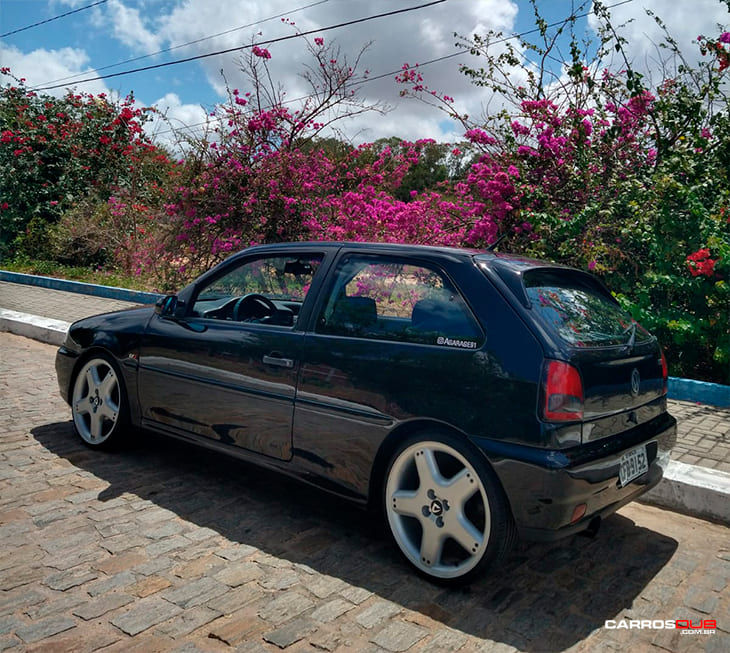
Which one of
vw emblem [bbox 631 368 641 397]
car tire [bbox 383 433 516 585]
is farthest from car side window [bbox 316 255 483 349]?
vw emblem [bbox 631 368 641 397]

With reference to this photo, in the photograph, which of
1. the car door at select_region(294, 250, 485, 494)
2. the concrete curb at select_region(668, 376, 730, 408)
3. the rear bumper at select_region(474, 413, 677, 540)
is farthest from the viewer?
→ the concrete curb at select_region(668, 376, 730, 408)

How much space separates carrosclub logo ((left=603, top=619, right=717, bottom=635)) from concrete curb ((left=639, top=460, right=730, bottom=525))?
1304mm

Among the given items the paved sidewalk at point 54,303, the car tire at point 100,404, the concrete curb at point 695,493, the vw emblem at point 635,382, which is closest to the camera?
the vw emblem at point 635,382

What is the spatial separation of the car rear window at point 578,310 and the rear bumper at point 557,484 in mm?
509

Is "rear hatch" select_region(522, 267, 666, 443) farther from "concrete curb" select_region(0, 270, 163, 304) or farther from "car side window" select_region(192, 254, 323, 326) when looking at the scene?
"concrete curb" select_region(0, 270, 163, 304)

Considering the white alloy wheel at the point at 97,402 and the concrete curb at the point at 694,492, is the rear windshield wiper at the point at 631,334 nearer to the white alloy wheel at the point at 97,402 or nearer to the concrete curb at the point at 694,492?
the concrete curb at the point at 694,492

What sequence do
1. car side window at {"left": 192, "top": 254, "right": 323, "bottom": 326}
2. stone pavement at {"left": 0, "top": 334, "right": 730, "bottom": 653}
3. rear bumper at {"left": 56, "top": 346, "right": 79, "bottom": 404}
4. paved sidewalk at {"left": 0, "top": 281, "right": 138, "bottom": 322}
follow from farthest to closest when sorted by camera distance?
paved sidewalk at {"left": 0, "top": 281, "right": 138, "bottom": 322}, rear bumper at {"left": 56, "top": 346, "right": 79, "bottom": 404}, car side window at {"left": 192, "top": 254, "right": 323, "bottom": 326}, stone pavement at {"left": 0, "top": 334, "right": 730, "bottom": 653}

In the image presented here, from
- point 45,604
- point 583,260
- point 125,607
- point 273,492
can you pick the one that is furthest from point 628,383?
point 583,260

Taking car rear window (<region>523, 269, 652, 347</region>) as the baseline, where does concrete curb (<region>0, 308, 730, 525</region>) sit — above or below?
below

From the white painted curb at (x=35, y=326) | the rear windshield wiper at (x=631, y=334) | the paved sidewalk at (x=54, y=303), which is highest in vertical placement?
the rear windshield wiper at (x=631, y=334)

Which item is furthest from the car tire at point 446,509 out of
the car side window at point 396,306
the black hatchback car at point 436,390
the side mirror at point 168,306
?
the side mirror at point 168,306

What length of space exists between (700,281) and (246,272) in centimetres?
466

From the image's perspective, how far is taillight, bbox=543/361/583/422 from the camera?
2.75 m

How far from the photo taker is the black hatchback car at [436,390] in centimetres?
280
